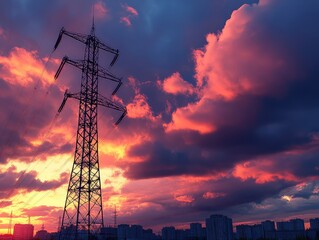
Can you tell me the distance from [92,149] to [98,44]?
767 inches

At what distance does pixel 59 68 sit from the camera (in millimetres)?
52469

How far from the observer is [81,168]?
158 ft

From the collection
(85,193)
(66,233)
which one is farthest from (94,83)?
(66,233)

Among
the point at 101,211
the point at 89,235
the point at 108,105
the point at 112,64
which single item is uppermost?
the point at 112,64

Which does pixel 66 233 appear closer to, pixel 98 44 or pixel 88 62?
pixel 88 62

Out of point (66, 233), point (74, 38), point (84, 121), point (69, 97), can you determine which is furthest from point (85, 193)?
point (74, 38)

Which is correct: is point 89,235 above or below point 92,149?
below

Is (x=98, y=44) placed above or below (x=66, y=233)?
above

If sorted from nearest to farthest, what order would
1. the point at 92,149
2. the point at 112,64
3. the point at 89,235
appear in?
1. the point at 89,235
2. the point at 92,149
3. the point at 112,64

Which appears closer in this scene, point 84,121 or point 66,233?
point 66,233

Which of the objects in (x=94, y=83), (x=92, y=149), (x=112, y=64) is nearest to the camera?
(x=92, y=149)

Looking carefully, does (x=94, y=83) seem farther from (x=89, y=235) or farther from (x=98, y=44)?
(x=89, y=235)

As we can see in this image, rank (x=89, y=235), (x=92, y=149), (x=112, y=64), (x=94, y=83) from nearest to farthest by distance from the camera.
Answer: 1. (x=89, y=235)
2. (x=92, y=149)
3. (x=94, y=83)
4. (x=112, y=64)

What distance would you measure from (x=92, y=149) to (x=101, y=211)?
30.9ft
